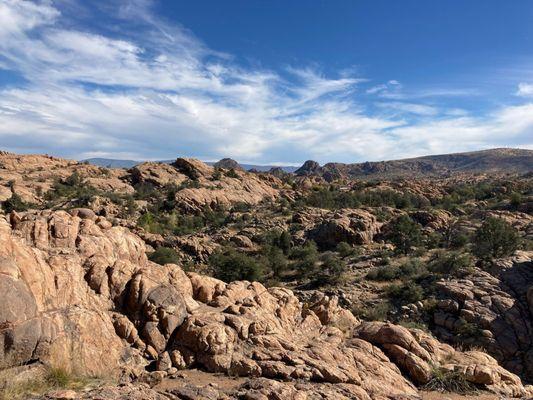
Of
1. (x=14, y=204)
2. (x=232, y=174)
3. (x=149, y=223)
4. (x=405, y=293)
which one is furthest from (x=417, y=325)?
(x=232, y=174)

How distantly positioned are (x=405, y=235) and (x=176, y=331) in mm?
30462

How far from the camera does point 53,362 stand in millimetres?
7973

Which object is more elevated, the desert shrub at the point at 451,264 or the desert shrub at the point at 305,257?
the desert shrub at the point at 451,264

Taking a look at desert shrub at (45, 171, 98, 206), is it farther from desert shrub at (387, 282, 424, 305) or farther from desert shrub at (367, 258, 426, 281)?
desert shrub at (387, 282, 424, 305)

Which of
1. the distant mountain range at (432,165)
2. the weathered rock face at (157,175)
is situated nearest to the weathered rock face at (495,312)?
the weathered rock face at (157,175)

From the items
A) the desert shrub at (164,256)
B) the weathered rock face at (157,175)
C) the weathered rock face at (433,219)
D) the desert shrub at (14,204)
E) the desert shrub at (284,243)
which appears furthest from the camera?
the weathered rock face at (157,175)

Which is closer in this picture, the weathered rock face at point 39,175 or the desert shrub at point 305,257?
the desert shrub at point 305,257

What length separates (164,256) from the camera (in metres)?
29.1

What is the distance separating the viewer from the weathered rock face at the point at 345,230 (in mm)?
38250

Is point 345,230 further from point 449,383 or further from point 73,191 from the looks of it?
point 73,191

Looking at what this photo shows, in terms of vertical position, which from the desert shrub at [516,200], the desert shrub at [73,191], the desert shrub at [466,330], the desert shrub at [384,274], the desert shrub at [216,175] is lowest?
the desert shrub at [466,330]

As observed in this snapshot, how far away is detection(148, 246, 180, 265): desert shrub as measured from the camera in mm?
28834

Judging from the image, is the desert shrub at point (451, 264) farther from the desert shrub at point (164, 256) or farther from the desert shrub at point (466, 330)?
the desert shrub at point (164, 256)

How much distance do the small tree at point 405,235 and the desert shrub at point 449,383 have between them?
2361 centimetres
